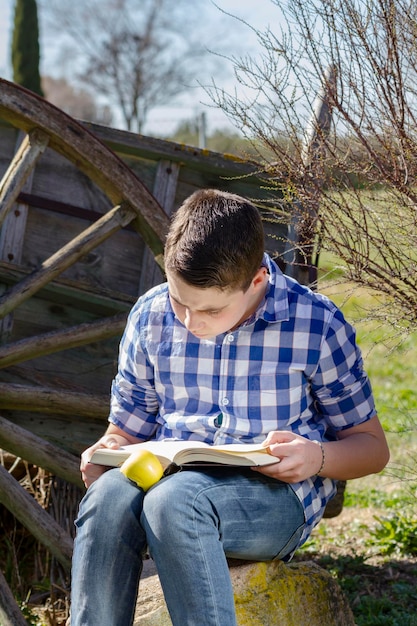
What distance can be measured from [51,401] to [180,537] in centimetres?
153

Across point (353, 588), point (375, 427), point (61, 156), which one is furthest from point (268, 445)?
point (61, 156)

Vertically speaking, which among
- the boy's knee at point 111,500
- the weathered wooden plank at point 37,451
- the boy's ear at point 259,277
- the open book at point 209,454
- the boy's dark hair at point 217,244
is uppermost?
the boy's dark hair at point 217,244

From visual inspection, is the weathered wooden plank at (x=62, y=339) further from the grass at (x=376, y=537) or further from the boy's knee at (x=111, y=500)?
the boy's knee at (x=111, y=500)

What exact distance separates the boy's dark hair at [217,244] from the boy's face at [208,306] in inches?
0.9

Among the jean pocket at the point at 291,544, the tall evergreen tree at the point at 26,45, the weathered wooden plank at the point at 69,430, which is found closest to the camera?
the jean pocket at the point at 291,544

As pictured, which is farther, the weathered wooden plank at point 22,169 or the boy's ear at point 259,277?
the weathered wooden plank at point 22,169

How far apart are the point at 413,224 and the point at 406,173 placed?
156 mm

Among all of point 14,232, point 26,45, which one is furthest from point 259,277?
point 26,45

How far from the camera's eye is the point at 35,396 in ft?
10.7

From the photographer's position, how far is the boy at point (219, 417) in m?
1.96

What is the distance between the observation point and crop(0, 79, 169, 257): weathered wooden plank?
10.5 feet

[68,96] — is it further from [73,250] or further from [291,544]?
[291,544]

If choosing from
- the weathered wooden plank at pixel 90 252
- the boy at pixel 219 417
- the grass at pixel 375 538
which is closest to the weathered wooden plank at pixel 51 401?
the weathered wooden plank at pixel 90 252

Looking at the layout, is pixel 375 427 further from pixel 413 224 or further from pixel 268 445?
pixel 413 224
